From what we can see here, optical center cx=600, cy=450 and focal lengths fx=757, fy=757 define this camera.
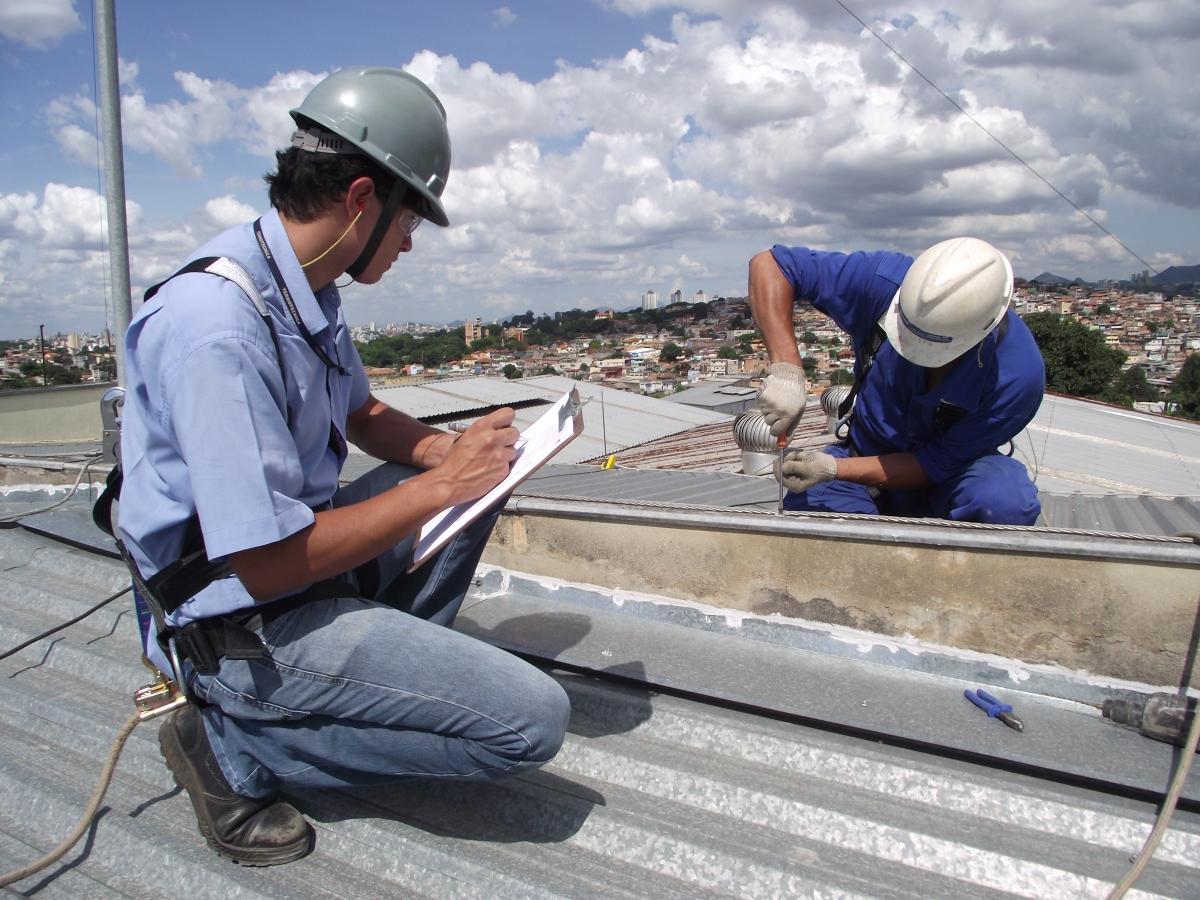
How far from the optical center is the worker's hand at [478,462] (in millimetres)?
1733

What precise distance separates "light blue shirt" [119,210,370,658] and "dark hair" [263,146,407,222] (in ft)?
0.19

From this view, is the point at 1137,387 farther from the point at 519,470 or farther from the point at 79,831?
the point at 79,831

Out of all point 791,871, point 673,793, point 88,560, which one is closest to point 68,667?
point 88,560

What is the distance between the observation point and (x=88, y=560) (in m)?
3.47

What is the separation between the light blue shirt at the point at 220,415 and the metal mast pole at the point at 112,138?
5.16 m

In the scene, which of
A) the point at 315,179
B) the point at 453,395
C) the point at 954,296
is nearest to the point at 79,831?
the point at 315,179

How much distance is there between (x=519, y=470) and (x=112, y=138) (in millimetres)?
6116

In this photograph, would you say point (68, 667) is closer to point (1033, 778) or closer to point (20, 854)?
point (20, 854)

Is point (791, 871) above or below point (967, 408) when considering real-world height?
below

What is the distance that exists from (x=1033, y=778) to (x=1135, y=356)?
6585 centimetres

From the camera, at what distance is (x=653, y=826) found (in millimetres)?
1735

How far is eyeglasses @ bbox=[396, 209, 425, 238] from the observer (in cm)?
182

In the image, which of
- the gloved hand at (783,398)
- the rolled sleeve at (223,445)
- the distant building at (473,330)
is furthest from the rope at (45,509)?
the distant building at (473,330)

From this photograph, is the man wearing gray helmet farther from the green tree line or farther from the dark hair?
the green tree line
